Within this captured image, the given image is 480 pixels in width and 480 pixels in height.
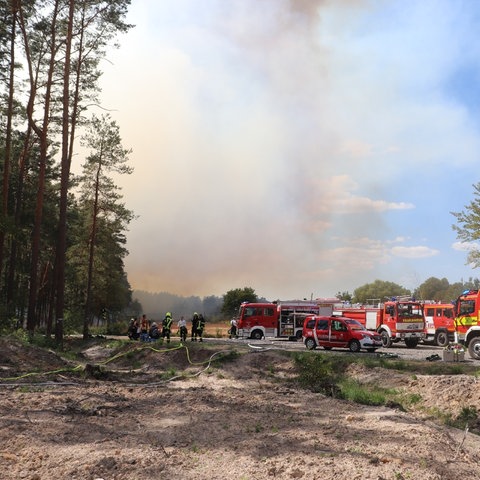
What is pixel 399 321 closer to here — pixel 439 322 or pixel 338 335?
pixel 439 322

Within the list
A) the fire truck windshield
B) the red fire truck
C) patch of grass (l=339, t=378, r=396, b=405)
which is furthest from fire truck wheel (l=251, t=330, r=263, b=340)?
patch of grass (l=339, t=378, r=396, b=405)

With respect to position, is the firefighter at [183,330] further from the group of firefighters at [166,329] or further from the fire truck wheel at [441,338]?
the fire truck wheel at [441,338]

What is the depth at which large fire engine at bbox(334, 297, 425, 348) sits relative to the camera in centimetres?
2927

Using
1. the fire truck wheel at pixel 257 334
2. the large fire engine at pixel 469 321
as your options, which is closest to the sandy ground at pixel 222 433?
the large fire engine at pixel 469 321

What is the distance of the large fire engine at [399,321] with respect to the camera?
2927cm

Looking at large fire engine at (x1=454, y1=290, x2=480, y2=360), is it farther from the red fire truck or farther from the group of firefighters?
the group of firefighters

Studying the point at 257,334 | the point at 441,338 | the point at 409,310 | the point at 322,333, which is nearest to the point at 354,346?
the point at 322,333

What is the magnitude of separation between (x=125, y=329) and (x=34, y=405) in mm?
40982

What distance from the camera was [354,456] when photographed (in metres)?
7.45

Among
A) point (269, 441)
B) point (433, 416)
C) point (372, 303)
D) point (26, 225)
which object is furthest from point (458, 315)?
point (26, 225)

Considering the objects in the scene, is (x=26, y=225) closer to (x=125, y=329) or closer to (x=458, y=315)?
(x=125, y=329)

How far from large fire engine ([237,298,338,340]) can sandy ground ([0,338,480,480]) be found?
59.1 feet

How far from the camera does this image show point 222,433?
9008 mm

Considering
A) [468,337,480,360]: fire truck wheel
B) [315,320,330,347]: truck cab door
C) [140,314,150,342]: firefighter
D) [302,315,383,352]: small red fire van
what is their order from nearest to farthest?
1. [468,337,480,360]: fire truck wheel
2. [302,315,383,352]: small red fire van
3. [315,320,330,347]: truck cab door
4. [140,314,150,342]: firefighter
